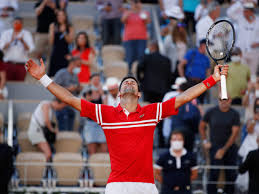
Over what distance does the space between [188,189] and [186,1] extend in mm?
6493

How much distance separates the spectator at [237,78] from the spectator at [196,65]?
1.64 feet

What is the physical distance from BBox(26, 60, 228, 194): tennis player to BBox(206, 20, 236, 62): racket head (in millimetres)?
277

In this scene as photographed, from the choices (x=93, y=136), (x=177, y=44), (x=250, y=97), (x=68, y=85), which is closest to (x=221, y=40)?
(x=93, y=136)

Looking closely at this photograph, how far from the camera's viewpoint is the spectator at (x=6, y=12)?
15.8m

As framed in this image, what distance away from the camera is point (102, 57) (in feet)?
52.6

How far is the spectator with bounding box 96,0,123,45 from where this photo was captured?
15984 millimetres

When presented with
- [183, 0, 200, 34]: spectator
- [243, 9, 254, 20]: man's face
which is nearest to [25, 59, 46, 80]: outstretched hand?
[183, 0, 200, 34]: spectator

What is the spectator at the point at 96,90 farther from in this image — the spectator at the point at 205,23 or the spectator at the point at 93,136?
the spectator at the point at 205,23

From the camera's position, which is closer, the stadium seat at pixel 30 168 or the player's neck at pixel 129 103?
the player's neck at pixel 129 103

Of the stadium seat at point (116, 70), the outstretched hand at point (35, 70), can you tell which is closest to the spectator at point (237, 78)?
the stadium seat at point (116, 70)

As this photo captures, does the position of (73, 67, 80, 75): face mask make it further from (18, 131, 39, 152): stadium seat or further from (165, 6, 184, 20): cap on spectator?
(165, 6, 184, 20): cap on spectator

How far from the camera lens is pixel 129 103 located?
7273 mm

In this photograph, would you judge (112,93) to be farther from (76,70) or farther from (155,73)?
(76,70)

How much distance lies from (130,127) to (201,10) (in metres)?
8.84
